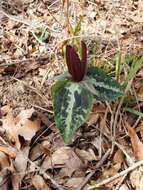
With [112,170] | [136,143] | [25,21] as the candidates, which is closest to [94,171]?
→ [112,170]

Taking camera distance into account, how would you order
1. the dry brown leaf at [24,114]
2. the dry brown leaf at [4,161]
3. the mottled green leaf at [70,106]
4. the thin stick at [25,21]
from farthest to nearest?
the thin stick at [25,21], the dry brown leaf at [24,114], the dry brown leaf at [4,161], the mottled green leaf at [70,106]

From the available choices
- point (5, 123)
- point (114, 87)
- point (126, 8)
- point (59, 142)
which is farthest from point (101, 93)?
point (126, 8)

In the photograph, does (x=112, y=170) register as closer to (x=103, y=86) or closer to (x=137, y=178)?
(x=137, y=178)

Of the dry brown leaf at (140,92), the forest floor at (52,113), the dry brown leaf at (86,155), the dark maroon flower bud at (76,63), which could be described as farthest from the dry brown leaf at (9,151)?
the dry brown leaf at (140,92)

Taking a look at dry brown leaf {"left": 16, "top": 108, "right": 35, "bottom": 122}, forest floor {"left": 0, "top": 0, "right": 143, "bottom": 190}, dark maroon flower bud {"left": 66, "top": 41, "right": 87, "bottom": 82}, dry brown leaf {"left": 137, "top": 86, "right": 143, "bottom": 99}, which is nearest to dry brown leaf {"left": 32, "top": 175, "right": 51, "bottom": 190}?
forest floor {"left": 0, "top": 0, "right": 143, "bottom": 190}

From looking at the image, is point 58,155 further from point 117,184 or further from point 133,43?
point 133,43

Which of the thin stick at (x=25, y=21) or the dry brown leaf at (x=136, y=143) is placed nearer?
the dry brown leaf at (x=136, y=143)

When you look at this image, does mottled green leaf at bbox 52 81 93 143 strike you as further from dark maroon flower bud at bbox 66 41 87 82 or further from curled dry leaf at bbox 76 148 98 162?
curled dry leaf at bbox 76 148 98 162

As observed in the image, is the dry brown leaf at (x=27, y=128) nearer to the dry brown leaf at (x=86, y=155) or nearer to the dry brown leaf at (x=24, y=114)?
the dry brown leaf at (x=24, y=114)

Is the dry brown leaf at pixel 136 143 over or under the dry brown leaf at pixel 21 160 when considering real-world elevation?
over
